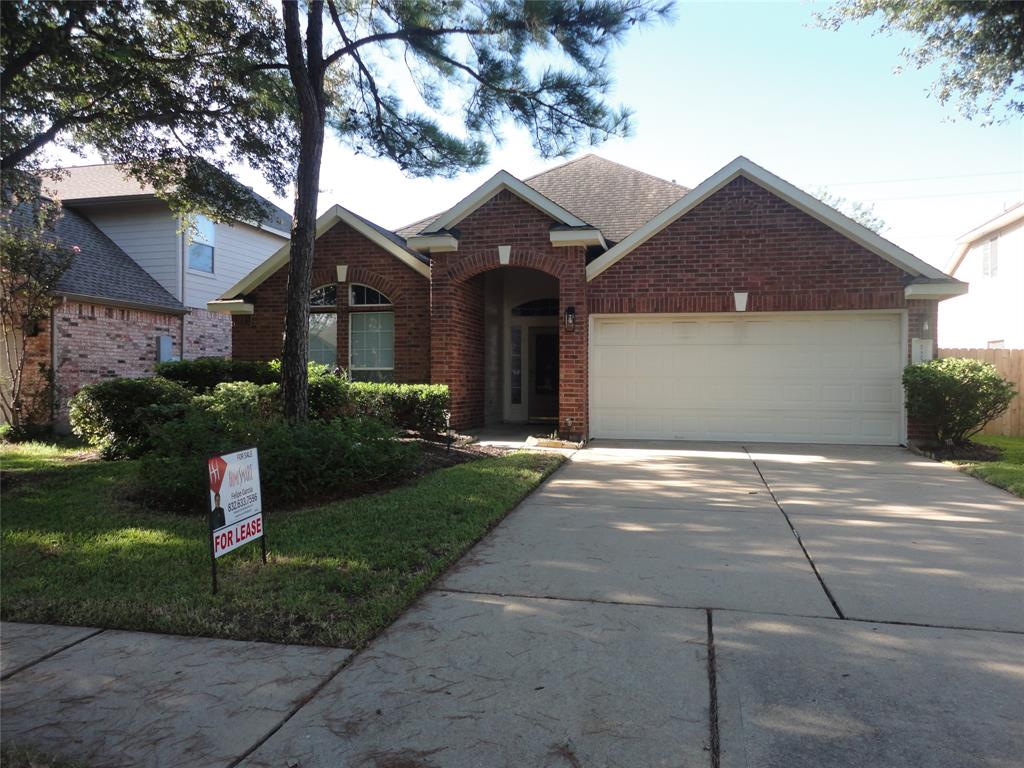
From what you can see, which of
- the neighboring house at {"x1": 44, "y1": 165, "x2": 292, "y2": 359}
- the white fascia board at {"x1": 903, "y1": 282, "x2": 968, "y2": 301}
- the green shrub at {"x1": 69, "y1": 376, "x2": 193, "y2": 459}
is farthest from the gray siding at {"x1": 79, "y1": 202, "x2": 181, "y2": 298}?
the white fascia board at {"x1": 903, "y1": 282, "x2": 968, "y2": 301}

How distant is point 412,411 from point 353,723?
867 centimetres

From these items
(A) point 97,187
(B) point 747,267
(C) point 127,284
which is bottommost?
(B) point 747,267

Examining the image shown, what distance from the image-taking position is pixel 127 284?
15.6 meters

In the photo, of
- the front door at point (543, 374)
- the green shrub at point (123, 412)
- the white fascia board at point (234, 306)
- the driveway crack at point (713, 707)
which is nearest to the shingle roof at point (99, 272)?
the white fascia board at point (234, 306)

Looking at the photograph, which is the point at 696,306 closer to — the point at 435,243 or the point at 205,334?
the point at 435,243

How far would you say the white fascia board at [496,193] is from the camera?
11.7 metres

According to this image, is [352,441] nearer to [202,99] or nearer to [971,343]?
[202,99]

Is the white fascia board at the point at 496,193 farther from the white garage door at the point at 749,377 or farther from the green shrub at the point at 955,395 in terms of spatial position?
the green shrub at the point at 955,395

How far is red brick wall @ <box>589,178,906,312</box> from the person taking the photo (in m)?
11.0

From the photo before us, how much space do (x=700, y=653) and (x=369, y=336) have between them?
11385mm

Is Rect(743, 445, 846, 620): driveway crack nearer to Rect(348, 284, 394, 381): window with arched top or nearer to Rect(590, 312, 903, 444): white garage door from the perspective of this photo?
Rect(590, 312, 903, 444): white garage door

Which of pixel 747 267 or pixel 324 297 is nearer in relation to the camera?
pixel 747 267

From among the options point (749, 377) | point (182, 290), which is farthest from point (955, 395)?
point (182, 290)

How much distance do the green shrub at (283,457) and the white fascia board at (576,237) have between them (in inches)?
220
